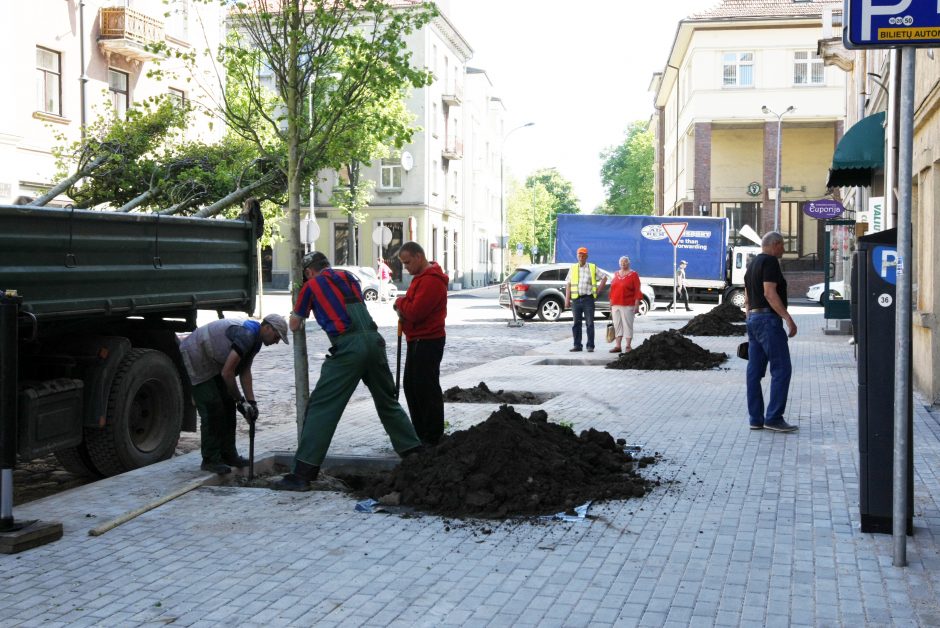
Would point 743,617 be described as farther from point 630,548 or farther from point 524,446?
point 524,446

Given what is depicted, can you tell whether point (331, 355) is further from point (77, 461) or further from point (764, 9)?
point (764, 9)

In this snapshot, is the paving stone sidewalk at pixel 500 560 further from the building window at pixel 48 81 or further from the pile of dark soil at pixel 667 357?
the building window at pixel 48 81

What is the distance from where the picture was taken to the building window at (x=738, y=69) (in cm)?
4984

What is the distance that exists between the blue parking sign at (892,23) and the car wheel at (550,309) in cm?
2474

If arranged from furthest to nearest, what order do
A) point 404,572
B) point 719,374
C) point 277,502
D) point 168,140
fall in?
point 168,140 → point 719,374 → point 277,502 → point 404,572

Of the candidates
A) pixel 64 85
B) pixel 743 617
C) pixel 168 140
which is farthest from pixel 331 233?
pixel 743 617

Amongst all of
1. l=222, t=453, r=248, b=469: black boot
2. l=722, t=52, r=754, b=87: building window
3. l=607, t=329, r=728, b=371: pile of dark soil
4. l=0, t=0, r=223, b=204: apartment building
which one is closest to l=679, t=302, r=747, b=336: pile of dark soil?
l=607, t=329, r=728, b=371: pile of dark soil

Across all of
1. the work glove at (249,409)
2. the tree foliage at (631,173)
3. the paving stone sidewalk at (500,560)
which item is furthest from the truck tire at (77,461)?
the tree foliage at (631,173)

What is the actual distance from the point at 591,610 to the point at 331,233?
53.7 meters

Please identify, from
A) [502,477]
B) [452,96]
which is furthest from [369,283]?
[502,477]

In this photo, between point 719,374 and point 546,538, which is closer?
point 546,538

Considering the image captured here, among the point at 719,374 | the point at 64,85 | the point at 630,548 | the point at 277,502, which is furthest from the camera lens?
the point at 64,85

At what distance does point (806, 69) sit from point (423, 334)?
46.1 meters

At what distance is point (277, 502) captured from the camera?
670 centimetres
